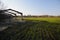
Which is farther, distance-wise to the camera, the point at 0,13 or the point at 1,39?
the point at 0,13

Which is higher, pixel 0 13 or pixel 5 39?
pixel 0 13

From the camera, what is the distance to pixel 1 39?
8711 millimetres

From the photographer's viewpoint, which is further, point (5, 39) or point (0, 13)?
point (0, 13)

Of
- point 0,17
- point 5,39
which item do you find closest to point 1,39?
point 5,39

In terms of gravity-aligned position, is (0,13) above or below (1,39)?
above

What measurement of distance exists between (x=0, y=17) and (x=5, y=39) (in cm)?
1053

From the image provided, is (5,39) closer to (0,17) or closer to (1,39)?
(1,39)

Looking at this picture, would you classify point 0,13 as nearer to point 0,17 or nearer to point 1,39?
point 0,17

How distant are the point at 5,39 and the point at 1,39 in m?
0.25

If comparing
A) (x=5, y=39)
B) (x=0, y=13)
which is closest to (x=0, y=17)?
(x=0, y=13)

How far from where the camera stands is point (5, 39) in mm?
8773

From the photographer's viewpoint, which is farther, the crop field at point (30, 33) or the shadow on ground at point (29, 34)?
the crop field at point (30, 33)

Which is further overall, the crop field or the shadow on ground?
the crop field

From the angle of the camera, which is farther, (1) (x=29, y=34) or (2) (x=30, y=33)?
(2) (x=30, y=33)
